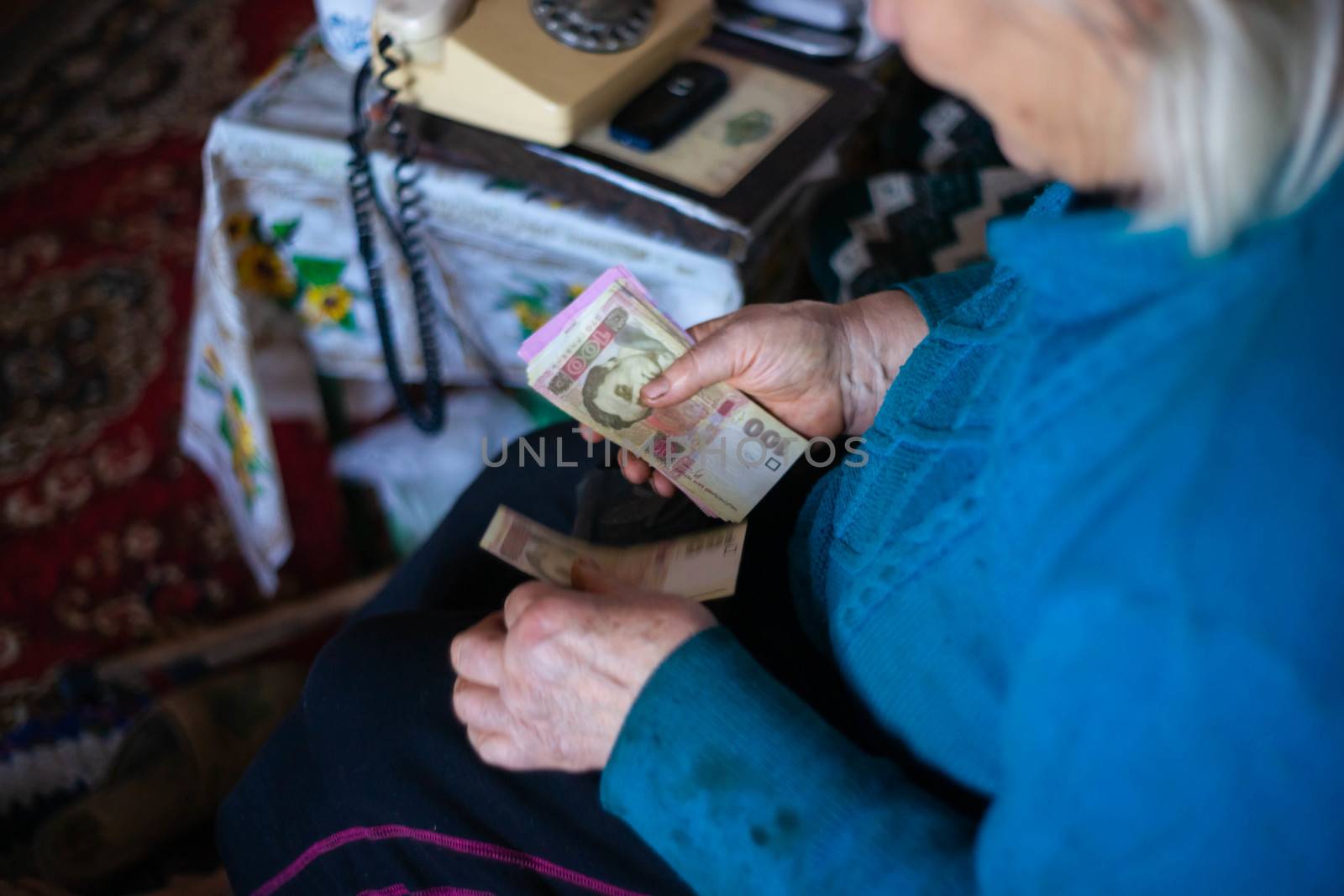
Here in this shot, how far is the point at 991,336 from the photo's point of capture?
2.37ft

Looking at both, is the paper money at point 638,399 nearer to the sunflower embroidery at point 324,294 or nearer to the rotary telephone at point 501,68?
the rotary telephone at point 501,68

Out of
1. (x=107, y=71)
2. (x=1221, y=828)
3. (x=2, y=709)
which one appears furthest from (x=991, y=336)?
(x=107, y=71)

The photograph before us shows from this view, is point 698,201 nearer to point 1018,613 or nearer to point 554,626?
point 554,626

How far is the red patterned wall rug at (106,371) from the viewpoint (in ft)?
5.20

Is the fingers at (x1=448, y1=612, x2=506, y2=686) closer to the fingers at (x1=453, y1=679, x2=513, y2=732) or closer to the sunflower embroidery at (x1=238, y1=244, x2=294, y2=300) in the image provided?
the fingers at (x1=453, y1=679, x2=513, y2=732)

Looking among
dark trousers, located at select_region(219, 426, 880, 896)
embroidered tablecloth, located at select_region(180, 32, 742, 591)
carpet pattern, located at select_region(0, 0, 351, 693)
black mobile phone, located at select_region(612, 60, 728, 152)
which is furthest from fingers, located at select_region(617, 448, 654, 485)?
carpet pattern, located at select_region(0, 0, 351, 693)

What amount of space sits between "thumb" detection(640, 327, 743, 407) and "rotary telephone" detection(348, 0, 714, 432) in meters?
0.32

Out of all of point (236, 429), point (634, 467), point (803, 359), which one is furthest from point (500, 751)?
point (236, 429)

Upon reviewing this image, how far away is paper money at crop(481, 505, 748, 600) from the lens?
0.87m

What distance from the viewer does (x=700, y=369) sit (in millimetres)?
960

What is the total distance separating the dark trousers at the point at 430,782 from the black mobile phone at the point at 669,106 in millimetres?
404

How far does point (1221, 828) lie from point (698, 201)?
0.79 metres

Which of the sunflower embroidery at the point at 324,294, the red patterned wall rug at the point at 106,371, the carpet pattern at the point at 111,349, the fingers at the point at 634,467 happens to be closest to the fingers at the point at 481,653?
the fingers at the point at 634,467

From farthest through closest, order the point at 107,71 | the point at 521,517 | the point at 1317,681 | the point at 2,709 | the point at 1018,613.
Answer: the point at 107,71 → the point at 2,709 → the point at 521,517 → the point at 1018,613 → the point at 1317,681
